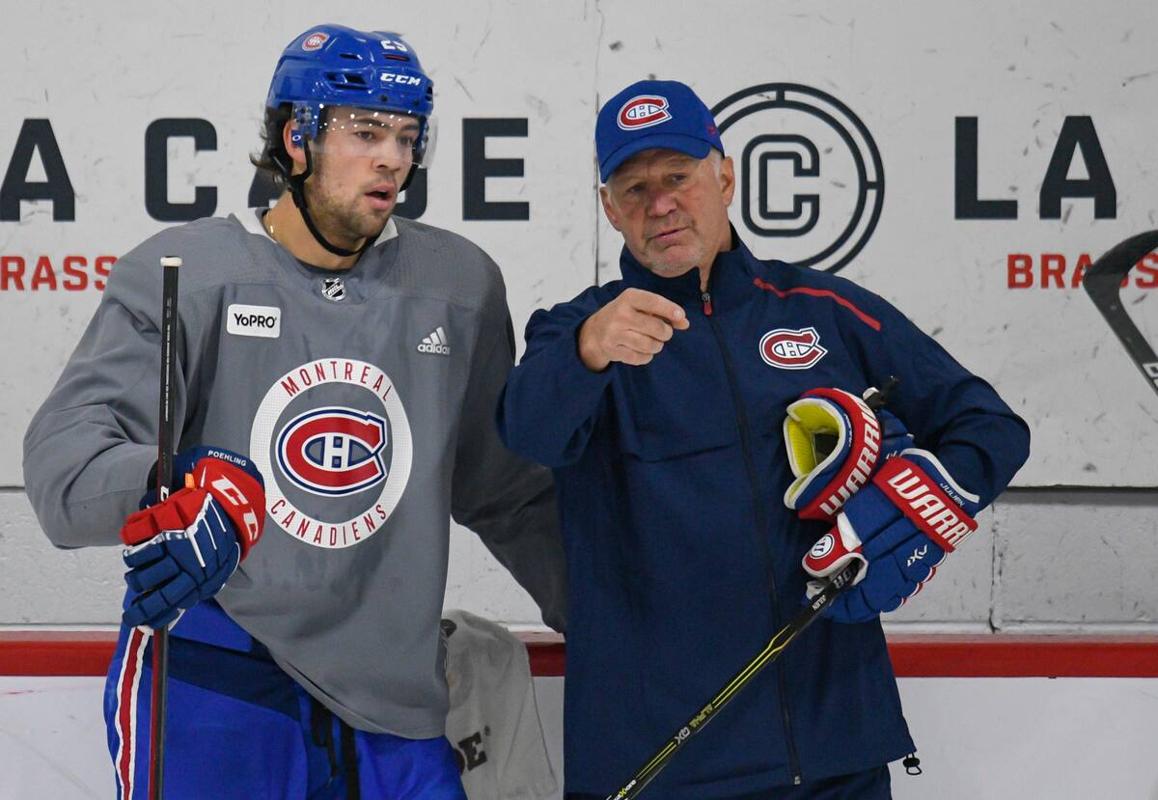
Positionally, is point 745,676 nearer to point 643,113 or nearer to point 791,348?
point 791,348

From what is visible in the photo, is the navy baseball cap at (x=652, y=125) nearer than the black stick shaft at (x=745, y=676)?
No

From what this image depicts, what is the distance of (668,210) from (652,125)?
0.33 feet

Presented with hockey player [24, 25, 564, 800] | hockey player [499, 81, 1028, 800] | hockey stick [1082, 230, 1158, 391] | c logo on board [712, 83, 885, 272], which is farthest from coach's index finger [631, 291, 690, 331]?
hockey stick [1082, 230, 1158, 391]

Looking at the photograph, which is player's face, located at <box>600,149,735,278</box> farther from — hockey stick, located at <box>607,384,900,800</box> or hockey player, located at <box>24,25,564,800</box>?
hockey stick, located at <box>607,384,900,800</box>

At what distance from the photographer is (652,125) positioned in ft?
5.52

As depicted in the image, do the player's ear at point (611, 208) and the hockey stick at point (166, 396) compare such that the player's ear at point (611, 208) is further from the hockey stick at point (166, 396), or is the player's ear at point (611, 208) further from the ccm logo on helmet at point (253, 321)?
the hockey stick at point (166, 396)

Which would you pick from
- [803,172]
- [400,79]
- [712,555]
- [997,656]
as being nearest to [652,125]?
[400,79]

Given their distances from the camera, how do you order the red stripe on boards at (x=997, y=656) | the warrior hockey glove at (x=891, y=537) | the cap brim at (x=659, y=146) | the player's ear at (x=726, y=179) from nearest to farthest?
the warrior hockey glove at (x=891, y=537) → the cap brim at (x=659, y=146) → the player's ear at (x=726, y=179) → the red stripe on boards at (x=997, y=656)

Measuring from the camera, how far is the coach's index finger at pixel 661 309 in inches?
55.2

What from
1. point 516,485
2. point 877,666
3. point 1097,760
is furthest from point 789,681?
point 1097,760

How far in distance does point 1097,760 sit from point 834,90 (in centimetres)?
157

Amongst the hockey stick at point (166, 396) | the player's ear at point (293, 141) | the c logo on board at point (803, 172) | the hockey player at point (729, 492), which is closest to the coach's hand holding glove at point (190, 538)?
the hockey stick at point (166, 396)

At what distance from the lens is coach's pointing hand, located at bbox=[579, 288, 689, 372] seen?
55.6 inches

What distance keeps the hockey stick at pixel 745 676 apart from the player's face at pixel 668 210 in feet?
1.31
